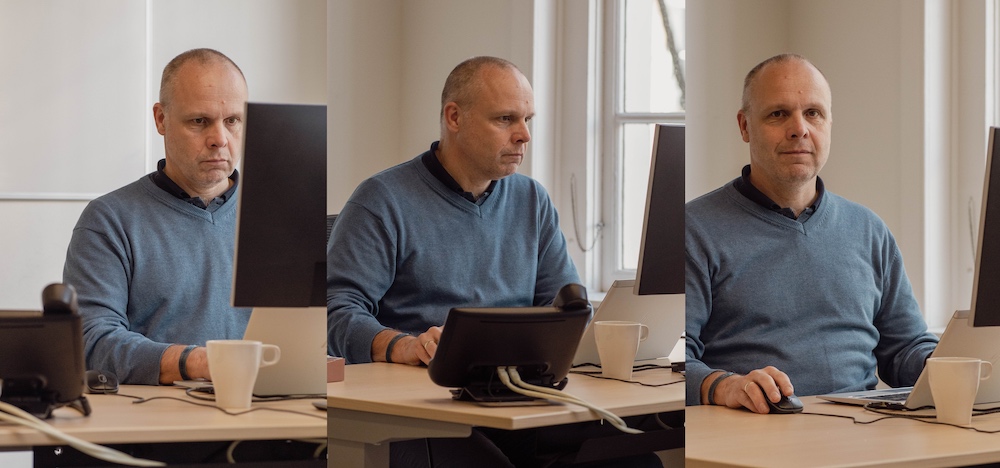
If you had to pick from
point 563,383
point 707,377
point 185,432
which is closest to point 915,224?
point 707,377

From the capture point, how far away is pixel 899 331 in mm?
1341

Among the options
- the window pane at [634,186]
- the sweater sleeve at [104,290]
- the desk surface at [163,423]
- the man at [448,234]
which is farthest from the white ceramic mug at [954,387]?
the sweater sleeve at [104,290]

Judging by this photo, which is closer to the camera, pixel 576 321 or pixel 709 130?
pixel 576 321

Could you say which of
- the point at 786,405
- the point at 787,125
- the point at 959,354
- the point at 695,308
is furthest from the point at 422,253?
the point at 959,354

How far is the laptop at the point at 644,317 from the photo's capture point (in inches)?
31.3

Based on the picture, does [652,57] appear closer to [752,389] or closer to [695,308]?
[695,308]

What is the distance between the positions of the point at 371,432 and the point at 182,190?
0.24 metres

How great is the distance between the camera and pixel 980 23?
4.98ft

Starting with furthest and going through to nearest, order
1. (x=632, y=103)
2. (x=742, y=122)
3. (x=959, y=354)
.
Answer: (x=959, y=354), (x=742, y=122), (x=632, y=103)

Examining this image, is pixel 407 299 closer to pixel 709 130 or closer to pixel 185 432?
pixel 185 432

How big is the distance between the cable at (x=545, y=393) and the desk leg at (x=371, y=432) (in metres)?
0.07

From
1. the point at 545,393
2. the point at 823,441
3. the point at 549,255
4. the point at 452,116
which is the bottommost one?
the point at 823,441

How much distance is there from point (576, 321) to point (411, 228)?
0.53 feet

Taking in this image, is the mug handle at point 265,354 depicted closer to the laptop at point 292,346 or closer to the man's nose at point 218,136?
the laptop at point 292,346
